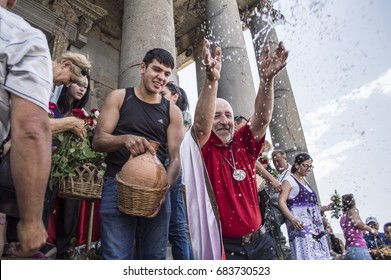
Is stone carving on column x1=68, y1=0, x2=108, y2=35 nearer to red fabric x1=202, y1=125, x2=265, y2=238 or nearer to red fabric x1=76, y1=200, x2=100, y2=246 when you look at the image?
red fabric x1=76, y1=200, x2=100, y2=246

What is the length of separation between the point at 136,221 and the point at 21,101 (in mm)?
1156

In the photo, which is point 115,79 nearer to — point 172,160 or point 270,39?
point 270,39

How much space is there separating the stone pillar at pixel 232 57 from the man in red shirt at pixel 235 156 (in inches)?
150

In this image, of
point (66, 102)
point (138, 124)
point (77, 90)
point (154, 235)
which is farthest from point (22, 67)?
point (66, 102)

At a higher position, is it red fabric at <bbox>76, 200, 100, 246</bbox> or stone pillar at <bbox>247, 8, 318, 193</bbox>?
stone pillar at <bbox>247, 8, 318, 193</bbox>

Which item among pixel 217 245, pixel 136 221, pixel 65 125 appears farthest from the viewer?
pixel 65 125

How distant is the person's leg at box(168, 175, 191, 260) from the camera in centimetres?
260

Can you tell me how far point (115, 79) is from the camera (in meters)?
8.90

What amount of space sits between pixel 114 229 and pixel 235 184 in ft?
2.76

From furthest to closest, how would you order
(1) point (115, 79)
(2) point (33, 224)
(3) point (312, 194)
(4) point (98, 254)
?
(1) point (115, 79) → (3) point (312, 194) → (4) point (98, 254) → (2) point (33, 224)

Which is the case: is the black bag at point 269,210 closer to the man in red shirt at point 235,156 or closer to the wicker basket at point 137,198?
the man in red shirt at point 235,156

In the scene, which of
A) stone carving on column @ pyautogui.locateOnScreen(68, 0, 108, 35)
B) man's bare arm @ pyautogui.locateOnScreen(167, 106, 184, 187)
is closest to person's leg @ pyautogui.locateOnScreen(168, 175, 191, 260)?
man's bare arm @ pyautogui.locateOnScreen(167, 106, 184, 187)

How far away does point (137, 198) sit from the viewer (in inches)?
72.8
